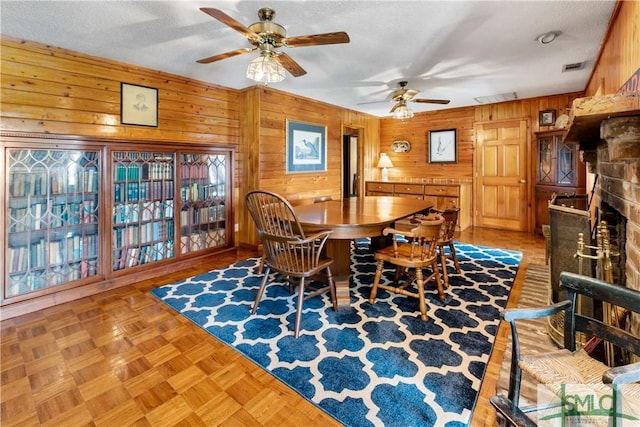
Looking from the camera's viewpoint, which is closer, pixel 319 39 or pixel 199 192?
pixel 319 39

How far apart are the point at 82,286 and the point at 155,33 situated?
7.70 ft

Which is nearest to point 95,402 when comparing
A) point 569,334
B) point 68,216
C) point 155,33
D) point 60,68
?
point 68,216

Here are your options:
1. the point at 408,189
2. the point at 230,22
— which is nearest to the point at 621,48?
the point at 230,22

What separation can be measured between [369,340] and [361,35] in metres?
2.40

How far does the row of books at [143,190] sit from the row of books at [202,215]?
290mm

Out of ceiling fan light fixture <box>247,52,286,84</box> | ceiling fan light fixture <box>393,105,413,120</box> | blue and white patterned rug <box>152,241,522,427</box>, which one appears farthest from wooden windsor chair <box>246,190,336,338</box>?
ceiling fan light fixture <box>393,105,413,120</box>

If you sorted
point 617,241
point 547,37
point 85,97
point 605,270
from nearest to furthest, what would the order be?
point 605,270, point 617,241, point 547,37, point 85,97

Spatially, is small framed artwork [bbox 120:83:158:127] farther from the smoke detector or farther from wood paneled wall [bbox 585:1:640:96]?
wood paneled wall [bbox 585:1:640:96]

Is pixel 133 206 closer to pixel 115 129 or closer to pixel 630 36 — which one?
pixel 115 129

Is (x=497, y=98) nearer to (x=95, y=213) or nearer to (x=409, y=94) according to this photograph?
(x=409, y=94)

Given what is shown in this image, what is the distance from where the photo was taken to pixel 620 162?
1493 mm

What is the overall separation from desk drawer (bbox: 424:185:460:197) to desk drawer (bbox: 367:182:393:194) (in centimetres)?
78

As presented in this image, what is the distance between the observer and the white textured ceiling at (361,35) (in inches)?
86.7

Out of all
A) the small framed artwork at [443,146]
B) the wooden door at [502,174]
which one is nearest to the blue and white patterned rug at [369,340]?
the wooden door at [502,174]
